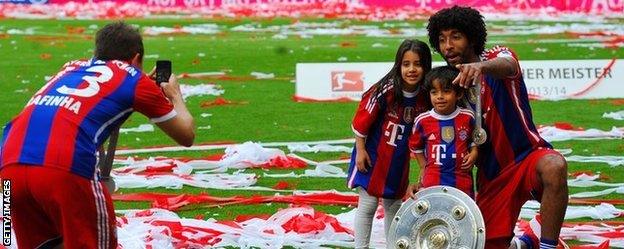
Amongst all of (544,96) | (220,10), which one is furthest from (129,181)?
(220,10)

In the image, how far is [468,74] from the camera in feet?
22.9

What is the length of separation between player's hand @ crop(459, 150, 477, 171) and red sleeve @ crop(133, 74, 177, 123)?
1699 millimetres

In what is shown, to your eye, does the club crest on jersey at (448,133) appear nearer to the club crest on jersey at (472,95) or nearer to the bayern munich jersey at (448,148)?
the bayern munich jersey at (448,148)

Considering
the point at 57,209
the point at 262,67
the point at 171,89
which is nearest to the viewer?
the point at 57,209

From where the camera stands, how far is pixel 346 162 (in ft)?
41.2

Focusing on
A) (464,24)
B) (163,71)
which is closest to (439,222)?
(464,24)

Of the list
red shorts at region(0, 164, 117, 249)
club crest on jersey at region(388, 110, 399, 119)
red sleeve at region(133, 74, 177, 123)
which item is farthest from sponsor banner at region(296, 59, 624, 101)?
red shorts at region(0, 164, 117, 249)

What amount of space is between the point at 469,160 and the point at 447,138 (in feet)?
0.59

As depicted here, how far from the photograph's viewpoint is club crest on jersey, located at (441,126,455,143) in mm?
7434

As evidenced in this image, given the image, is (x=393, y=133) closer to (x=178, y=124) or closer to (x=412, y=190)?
(x=412, y=190)

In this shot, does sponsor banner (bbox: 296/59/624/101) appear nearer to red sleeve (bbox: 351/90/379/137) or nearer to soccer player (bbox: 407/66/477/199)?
red sleeve (bbox: 351/90/379/137)

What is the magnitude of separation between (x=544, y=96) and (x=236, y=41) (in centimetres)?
1084

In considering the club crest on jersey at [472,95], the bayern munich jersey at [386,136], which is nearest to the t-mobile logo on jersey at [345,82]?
the bayern munich jersey at [386,136]

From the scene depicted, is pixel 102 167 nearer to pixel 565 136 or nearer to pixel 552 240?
pixel 552 240
